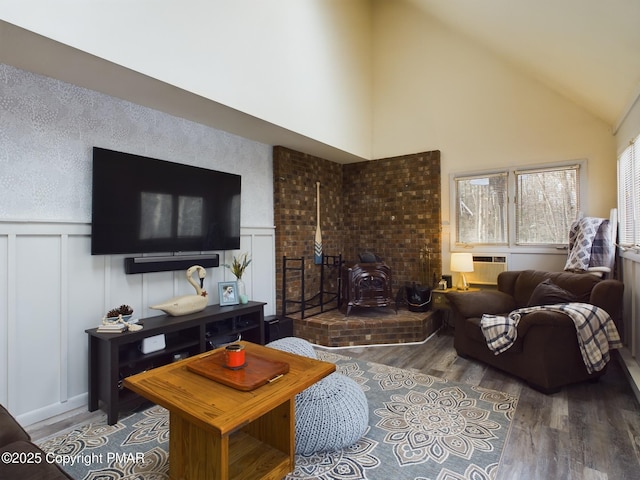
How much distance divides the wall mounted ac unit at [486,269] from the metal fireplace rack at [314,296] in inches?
66.1

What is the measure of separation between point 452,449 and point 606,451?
0.84m

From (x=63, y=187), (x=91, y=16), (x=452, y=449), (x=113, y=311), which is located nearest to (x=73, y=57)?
(x=91, y=16)

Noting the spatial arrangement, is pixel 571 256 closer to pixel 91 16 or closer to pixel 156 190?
pixel 156 190

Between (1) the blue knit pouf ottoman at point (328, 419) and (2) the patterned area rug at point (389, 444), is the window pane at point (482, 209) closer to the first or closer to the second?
(2) the patterned area rug at point (389, 444)

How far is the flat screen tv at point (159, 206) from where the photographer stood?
256 centimetres

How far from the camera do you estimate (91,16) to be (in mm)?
2033

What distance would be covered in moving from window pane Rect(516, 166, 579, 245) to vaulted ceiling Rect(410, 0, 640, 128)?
699mm

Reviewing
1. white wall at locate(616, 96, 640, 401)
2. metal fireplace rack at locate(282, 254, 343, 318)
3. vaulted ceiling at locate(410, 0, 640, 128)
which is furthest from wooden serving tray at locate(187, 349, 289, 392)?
vaulted ceiling at locate(410, 0, 640, 128)

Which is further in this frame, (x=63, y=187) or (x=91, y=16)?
(x=63, y=187)

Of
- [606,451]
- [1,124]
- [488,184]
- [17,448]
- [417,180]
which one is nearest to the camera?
[17,448]

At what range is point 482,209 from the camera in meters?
4.35

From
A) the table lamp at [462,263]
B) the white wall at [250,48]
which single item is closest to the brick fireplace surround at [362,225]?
the table lamp at [462,263]

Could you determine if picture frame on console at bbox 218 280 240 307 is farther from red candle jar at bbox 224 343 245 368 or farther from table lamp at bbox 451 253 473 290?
table lamp at bbox 451 253 473 290

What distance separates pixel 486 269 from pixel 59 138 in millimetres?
4443
